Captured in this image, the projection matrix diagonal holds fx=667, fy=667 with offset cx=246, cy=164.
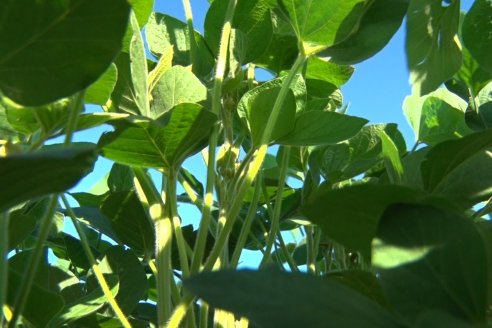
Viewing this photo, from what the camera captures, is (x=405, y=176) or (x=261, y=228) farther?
(x=261, y=228)

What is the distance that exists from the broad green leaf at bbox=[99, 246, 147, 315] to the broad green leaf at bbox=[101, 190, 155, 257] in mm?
36

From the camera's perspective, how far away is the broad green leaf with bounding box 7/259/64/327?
1.68 ft

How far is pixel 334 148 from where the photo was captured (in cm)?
80

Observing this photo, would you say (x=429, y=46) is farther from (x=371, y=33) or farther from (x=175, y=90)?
(x=175, y=90)

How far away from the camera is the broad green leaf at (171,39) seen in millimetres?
750

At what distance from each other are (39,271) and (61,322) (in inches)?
3.9

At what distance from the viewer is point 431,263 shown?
323mm

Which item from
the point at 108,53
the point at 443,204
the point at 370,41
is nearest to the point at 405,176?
the point at 370,41

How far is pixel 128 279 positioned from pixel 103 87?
0.27m

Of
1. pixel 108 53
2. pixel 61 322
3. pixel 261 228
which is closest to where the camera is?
pixel 108 53

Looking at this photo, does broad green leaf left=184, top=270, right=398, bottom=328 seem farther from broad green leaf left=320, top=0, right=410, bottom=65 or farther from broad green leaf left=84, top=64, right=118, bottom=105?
broad green leaf left=320, top=0, right=410, bottom=65

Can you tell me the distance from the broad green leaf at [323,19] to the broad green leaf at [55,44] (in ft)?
0.89

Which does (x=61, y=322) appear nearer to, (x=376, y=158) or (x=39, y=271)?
(x=39, y=271)

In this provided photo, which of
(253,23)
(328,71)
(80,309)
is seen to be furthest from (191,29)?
(80,309)
